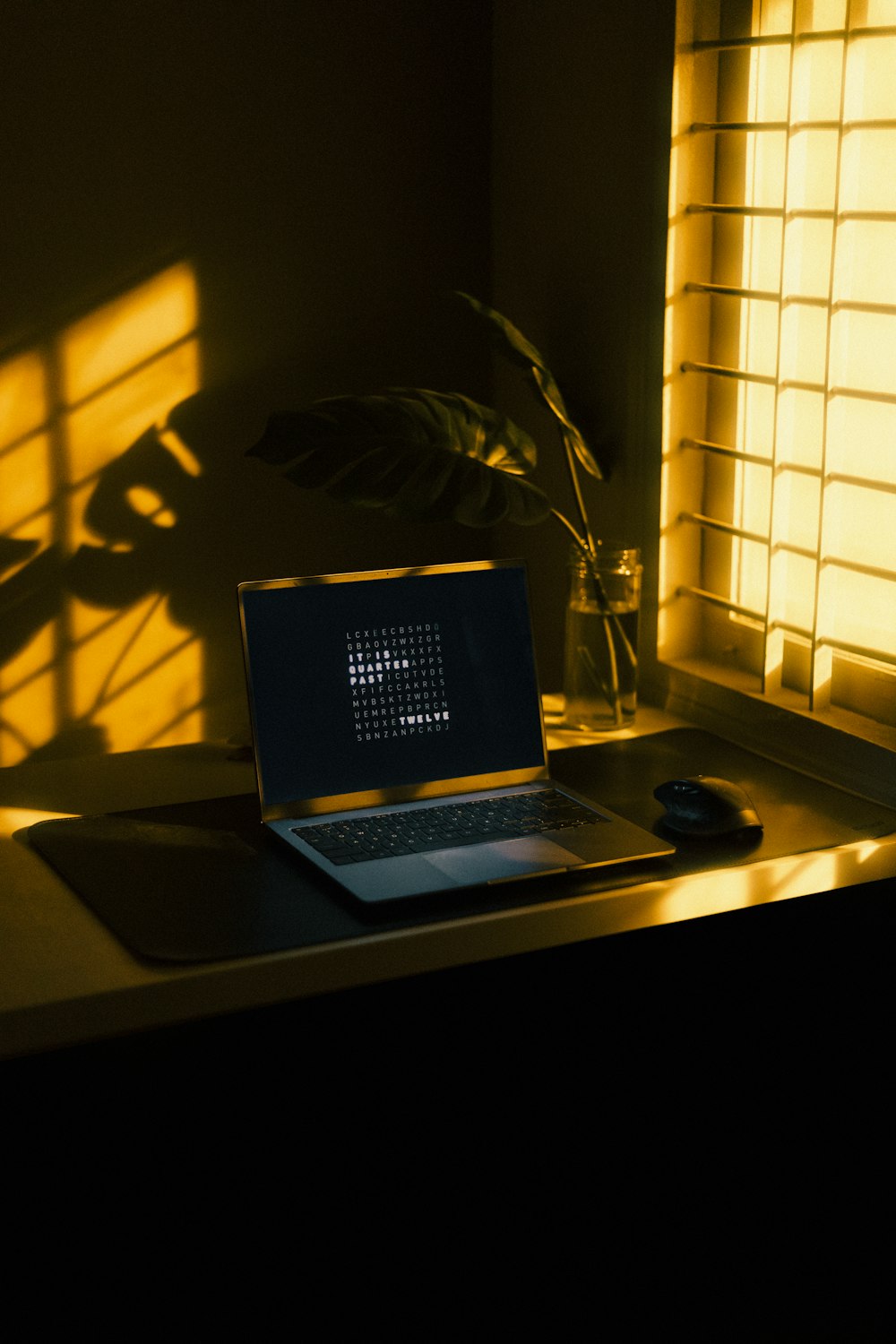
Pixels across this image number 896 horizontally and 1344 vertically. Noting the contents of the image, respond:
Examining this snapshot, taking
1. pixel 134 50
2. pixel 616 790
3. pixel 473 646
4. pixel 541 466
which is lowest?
pixel 616 790

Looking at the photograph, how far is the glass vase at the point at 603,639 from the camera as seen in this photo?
6.38ft

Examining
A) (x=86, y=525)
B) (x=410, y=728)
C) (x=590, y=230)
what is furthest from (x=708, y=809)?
(x=86, y=525)

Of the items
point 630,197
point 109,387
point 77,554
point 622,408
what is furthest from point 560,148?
point 77,554

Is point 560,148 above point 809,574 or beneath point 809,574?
above

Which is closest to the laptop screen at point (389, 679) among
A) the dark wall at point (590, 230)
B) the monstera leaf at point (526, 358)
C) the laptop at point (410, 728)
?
the laptop at point (410, 728)

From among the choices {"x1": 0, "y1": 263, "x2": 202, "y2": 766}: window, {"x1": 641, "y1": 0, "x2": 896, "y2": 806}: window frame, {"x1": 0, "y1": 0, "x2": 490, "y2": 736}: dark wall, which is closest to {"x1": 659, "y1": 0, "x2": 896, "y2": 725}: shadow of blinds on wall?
{"x1": 641, "y1": 0, "x2": 896, "y2": 806}: window frame

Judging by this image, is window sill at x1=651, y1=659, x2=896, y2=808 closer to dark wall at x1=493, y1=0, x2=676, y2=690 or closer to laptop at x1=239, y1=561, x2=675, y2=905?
dark wall at x1=493, y1=0, x2=676, y2=690

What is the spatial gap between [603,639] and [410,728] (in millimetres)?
388

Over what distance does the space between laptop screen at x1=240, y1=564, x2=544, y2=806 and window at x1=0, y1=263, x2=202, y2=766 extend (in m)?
0.71

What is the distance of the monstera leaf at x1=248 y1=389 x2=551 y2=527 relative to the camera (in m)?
1.86

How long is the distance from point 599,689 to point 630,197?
2.30 ft

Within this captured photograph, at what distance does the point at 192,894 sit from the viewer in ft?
4.67

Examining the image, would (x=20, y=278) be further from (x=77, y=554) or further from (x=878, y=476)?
(x=878, y=476)

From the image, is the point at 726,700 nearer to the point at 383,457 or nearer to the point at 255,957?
the point at 383,457
